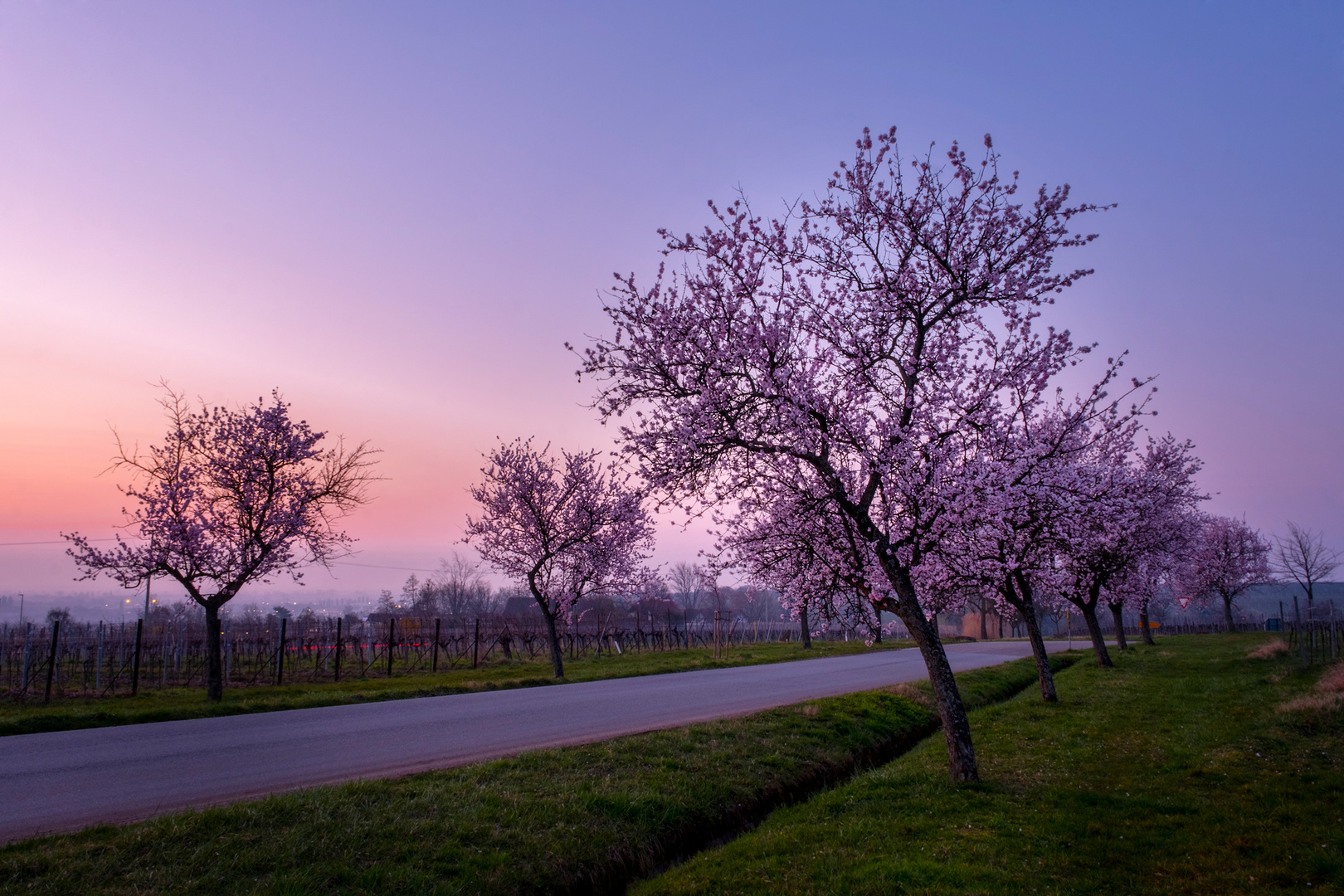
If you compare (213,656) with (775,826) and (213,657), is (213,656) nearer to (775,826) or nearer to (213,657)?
(213,657)

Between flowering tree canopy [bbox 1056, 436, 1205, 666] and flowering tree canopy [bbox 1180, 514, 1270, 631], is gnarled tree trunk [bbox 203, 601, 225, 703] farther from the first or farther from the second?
flowering tree canopy [bbox 1180, 514, 1270, 631]

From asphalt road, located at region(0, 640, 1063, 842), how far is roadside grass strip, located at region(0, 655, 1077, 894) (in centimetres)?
121

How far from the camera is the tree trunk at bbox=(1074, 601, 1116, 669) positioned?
2709 cm

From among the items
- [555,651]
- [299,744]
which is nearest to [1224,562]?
[555,651]

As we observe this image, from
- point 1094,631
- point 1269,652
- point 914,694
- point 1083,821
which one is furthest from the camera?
point 1269,652

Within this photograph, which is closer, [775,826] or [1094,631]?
[775,826]

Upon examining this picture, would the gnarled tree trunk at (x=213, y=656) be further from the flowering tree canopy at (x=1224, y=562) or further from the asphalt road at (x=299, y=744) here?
the flowering tree canopy at (x=1224, y=562)

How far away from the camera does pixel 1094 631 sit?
91.9 feet

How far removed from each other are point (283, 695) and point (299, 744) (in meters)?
8.97

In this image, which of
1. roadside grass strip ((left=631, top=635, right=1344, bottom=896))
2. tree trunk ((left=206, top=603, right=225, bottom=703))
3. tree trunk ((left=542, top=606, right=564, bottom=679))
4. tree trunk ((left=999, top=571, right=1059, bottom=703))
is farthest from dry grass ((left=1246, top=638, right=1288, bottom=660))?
tree trunk ((left=206, top=603, right=225, bottom=703))

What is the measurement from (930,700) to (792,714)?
6.43 m

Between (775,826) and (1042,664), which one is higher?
(1042,664)

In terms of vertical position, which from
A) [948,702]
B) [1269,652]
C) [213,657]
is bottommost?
[1269,652]

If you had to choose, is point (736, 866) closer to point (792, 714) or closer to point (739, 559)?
point (739, 559)
